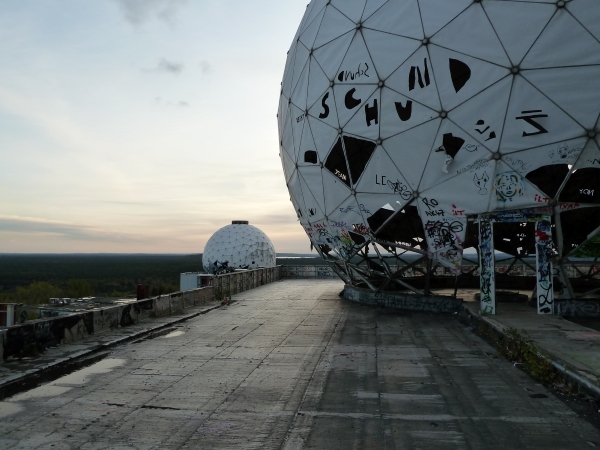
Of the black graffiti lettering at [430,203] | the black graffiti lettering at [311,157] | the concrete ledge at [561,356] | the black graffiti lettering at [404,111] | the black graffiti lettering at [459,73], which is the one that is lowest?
the concrete ledge at [561,356]

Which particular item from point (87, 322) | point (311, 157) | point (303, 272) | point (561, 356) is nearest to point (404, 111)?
point (311, 157)

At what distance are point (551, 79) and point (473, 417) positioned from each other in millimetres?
9021

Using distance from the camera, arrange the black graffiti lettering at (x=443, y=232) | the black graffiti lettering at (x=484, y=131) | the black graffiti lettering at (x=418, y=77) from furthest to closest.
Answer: the black graffiti lettering at (x=443, y=232) < the black graffiti lettering at (x=418, y=77) < the black graffiti lettering at (x=484, y=131)

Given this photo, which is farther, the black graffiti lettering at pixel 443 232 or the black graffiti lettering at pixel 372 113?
the black graffiti lettering at pixel 372 113

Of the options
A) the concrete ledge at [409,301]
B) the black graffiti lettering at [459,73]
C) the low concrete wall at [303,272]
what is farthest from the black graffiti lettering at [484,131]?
the low concrete wall at [303,272]

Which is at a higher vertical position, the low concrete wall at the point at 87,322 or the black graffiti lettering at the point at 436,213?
the black graffiti lettering at the point at 436,213

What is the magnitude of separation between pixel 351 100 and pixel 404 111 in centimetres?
184

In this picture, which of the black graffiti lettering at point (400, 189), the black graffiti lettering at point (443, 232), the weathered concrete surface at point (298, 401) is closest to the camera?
the weathered concrete surface at point (298, 401)

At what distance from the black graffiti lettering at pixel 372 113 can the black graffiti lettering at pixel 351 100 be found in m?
0.38

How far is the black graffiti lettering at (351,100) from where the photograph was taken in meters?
14.5

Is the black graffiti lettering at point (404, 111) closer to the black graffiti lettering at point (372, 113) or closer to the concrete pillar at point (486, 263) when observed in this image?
the black graffiti lettering at point (372, 113)

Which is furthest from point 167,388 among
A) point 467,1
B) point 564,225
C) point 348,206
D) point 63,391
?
point 564,225

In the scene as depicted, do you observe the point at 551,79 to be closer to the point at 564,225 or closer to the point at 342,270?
the point at 564,225

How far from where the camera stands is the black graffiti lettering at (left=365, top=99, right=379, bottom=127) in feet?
46.2
